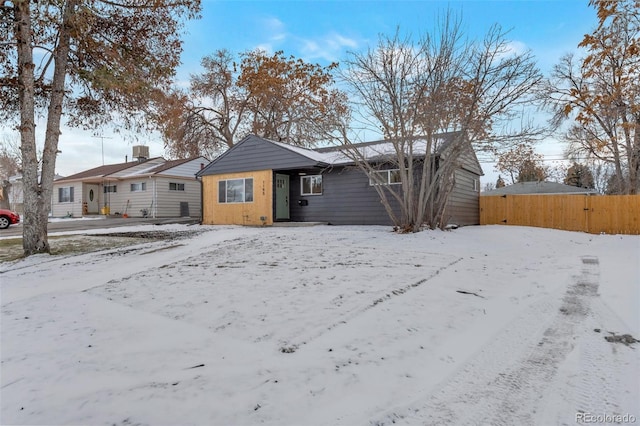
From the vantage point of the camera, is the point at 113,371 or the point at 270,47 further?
the point at 270,47

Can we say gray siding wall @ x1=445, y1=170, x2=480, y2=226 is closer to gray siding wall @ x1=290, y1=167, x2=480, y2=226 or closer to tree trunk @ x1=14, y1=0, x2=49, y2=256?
gray siding wall @ x1=290, y1=167, x2=480, y2=226

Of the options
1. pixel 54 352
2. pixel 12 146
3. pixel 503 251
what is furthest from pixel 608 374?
pixel 12 146

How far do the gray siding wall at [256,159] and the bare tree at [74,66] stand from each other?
4818 mm

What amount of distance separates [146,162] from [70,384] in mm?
24428

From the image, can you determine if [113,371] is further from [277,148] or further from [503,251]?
→ [277,148]

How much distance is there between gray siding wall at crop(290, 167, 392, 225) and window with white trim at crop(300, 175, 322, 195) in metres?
0.16

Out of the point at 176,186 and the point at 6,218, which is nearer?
the point at 6,218

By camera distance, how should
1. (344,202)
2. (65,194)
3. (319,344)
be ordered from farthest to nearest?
(65,194) → (344,202) → (319,344)

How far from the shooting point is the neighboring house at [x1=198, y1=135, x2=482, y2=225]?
12.3 meters

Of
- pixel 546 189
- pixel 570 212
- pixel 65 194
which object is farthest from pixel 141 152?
pixel 546 189

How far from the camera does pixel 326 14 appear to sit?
995 cm

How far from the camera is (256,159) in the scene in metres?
13.5

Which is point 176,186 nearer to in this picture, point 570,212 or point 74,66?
point 74,66

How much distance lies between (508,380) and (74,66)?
1031 centimetres
